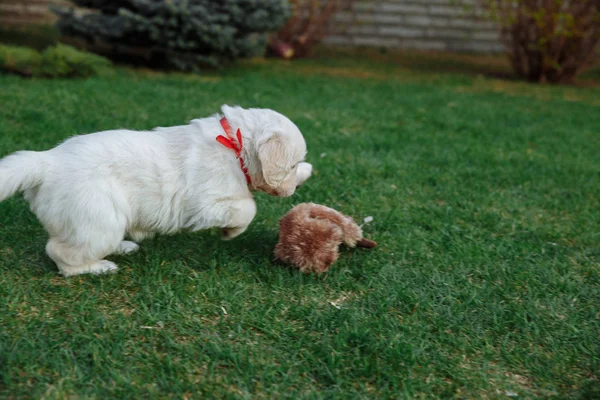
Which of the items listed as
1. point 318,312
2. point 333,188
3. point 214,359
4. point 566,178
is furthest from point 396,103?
point 214,359

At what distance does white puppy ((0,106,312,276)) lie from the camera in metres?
3.04

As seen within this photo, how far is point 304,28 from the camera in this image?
518 inches

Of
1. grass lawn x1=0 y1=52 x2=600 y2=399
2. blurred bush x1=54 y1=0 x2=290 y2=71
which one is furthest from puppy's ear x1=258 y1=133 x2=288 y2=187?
blurred bush x1=54 y1=0 x2=290 y2=71

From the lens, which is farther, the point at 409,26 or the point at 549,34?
the point at 409,26

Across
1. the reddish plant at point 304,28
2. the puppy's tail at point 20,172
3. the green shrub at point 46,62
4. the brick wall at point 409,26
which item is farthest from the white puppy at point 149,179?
the brick wall at point 409,26

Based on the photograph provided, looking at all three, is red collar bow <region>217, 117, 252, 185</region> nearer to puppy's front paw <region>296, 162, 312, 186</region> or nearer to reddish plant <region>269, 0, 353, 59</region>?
puppy's front paw <region>296, 162, 312, 186</region>

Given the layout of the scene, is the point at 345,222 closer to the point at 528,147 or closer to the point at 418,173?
the point at 418,173

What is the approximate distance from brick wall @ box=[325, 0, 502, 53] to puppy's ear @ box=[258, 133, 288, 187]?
40.0 ft

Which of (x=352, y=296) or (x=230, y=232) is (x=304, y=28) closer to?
(x=230, y=232)

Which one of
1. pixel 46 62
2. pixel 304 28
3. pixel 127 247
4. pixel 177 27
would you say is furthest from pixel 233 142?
pixel 304 28

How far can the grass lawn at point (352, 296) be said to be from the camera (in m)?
2.60

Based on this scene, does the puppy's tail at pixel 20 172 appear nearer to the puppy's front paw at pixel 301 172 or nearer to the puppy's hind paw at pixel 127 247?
the puppy's hind paw at pixel 127 247

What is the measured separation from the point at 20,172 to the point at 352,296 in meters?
1.80

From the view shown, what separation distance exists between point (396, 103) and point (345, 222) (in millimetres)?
5369
